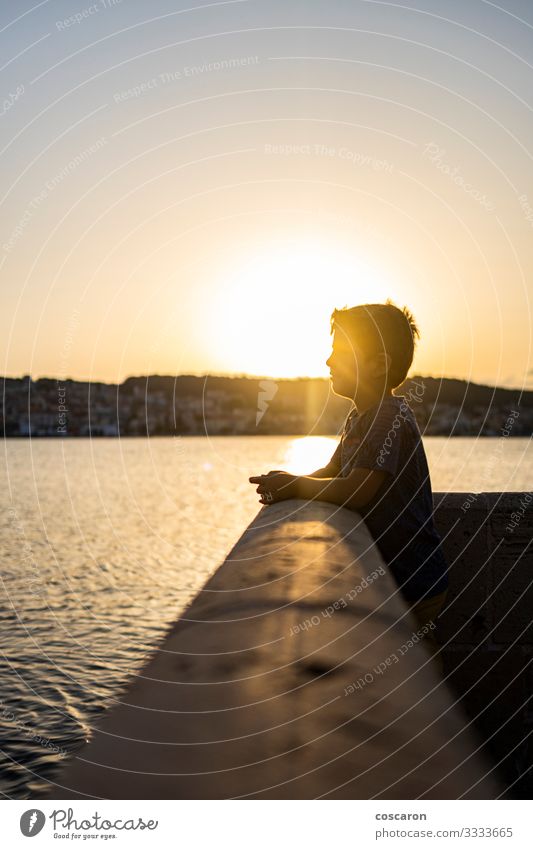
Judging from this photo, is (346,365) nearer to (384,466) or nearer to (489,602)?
(384,466)

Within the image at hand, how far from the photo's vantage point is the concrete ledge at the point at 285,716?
43.6 inches

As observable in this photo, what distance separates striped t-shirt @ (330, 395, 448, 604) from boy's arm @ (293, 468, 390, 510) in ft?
0.18

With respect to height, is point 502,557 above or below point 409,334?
below

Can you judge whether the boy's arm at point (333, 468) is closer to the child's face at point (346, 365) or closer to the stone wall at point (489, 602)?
the child's face at point (346, 365)

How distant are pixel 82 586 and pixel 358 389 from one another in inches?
890

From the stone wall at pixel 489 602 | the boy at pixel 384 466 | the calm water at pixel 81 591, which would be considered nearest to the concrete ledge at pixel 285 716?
the boy at pixel 384 466

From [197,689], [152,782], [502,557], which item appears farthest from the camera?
[502,557]

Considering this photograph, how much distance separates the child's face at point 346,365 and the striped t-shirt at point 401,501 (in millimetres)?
147

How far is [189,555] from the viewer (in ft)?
108

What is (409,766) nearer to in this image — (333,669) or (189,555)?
(333,669)

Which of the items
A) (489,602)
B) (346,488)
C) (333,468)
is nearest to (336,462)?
(333,468)

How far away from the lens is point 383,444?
313 centimetres

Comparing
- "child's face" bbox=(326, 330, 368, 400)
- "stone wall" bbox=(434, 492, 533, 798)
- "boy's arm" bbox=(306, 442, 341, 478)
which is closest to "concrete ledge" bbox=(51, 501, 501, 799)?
"child's face" bbox=(326, 330, 368, 400)
